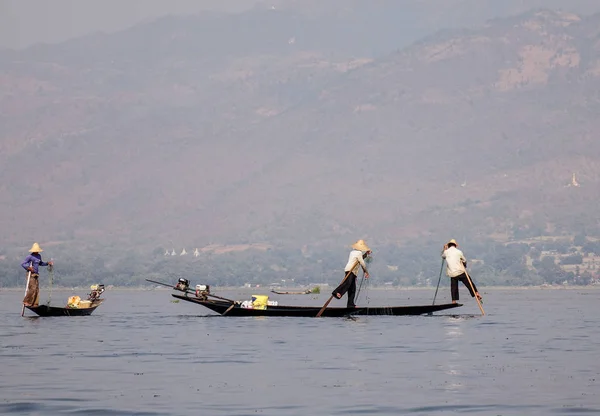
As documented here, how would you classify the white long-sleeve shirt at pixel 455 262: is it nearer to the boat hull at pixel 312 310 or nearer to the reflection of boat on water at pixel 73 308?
the boat hull at pixel 312 310

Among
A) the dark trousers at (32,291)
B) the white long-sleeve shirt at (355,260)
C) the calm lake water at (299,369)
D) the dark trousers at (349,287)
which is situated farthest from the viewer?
the white long-sleeve shirt at (355,260)

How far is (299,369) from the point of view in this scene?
40.5 metres

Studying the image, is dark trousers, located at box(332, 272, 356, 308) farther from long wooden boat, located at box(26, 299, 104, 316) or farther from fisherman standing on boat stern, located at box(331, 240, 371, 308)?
long wooden boat, located at box(26, 299, 104, 316)

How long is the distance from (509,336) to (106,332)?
14525 millimetres

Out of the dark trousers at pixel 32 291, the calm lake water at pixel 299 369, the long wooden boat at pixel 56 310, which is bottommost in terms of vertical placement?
the calm lake water at pixel 299 369

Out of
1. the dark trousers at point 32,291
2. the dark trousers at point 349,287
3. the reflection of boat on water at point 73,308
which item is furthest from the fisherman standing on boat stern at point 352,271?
the dark trousers at point 32,291

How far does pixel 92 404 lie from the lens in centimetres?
3297

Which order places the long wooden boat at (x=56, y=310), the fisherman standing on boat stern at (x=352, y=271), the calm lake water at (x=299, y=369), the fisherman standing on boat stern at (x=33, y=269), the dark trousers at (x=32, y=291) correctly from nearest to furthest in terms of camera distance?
the calm lake water at (x=299, y=369), the fisherman standing on boat stern at (x=33, y=269), the dark trousers at (x=32, y=291), the fisherman standing on boat stern at (x=352, y=271), the long wooden boat at (x=56, y=310)

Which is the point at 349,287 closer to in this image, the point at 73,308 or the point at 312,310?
the point at 312,310

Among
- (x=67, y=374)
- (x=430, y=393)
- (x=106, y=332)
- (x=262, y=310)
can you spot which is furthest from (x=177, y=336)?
(x=430, y=393)

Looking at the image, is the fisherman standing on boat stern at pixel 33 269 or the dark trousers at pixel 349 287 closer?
the fisherman standing on boat stern at pixel 33 269

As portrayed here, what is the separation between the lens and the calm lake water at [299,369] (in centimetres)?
3284

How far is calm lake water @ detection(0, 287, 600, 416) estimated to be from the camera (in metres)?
32.8

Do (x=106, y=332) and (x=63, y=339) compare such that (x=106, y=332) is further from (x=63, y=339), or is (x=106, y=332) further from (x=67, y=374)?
(x=67, y=374)
